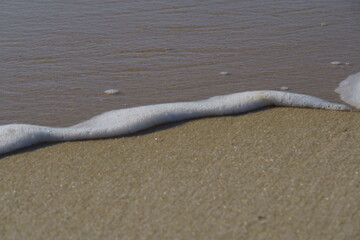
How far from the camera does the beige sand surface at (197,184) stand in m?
2.46

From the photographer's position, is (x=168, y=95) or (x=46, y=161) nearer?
(x=46, y=161)

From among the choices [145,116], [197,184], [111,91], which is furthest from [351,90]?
[197,184]

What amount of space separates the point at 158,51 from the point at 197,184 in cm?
223

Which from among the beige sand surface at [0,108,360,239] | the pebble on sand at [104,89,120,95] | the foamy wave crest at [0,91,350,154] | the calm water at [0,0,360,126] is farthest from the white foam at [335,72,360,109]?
the pebble on sand at [104,89,120,95]

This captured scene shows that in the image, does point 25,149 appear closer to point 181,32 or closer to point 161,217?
point 161,217

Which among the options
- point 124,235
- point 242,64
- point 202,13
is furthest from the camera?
point 202,13

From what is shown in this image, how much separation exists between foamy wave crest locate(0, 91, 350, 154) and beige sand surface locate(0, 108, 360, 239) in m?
0.09

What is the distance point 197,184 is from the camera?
279 cm

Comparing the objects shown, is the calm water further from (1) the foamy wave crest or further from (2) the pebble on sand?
(1) the foamy wave crest

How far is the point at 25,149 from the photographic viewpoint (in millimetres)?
3281

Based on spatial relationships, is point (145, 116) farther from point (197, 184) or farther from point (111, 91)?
point (197, 184)

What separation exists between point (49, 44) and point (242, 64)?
65.1 inches

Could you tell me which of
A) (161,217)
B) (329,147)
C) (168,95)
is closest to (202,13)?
(168,95)

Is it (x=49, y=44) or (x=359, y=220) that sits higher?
(x=49, y=44)
